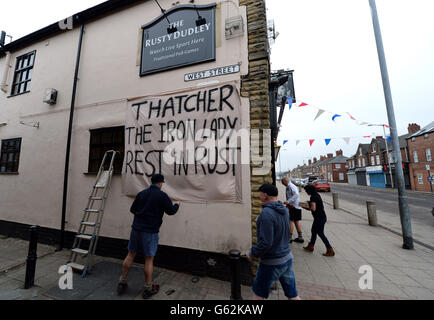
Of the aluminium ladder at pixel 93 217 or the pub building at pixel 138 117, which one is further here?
the aluminium ladder at pixel 93 217

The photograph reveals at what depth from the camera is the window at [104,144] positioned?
183 inches

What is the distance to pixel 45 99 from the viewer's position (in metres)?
5.50

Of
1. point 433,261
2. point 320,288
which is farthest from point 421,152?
point 320,288

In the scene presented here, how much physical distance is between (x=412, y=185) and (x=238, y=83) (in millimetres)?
36647

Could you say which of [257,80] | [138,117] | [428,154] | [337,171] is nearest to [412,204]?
[428,154]

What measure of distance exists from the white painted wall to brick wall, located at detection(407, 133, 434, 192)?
3386 centimetres

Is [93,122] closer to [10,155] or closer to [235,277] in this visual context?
[10,155]

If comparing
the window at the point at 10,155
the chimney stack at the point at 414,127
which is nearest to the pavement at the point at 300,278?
the window at the point at 10,155

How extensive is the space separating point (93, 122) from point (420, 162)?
3765 cm

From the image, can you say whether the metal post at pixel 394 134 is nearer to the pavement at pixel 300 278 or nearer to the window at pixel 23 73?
the pavement at pixel 300 278

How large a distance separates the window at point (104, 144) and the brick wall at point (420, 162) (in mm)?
35621

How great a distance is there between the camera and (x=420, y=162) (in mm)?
24297

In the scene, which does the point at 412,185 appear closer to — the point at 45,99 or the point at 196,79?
the point at 196,79

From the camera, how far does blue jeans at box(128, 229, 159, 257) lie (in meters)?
2.85
